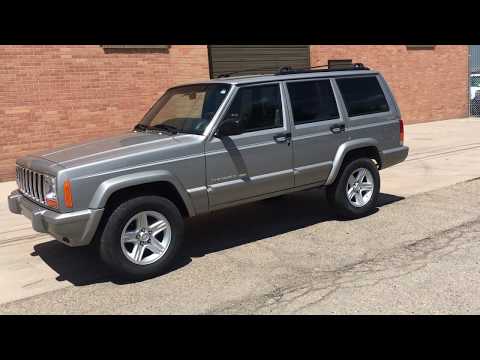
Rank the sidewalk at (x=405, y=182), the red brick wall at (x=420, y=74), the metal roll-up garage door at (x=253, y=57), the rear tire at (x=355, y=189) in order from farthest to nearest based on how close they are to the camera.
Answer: the red brick wall at (x=420, y=74), the metal roll-up garage door at (x=253, y=57), the rear tire at (x=355, y=189), the sidewalk at (x=405, y=182)

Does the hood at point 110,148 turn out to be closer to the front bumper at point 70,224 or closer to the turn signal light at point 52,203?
the turn signal light at point 52,203

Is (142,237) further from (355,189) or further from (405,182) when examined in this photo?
(405,182)

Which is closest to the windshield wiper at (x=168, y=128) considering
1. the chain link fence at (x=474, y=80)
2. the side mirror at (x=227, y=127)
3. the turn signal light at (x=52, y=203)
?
the side mirror at (x=227, y=127)

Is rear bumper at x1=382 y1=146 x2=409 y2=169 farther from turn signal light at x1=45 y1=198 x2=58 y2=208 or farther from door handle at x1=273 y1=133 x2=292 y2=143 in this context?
turn signal light at x1=45 y1=198 x2=58 y2=208

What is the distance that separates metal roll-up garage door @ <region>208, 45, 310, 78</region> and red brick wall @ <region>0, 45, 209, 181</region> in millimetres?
1025

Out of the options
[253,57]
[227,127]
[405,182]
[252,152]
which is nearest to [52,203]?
[227,127]

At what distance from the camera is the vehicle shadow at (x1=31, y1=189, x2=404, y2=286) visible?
5074 mm

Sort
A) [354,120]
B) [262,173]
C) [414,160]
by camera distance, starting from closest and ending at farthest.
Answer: [262,173]
[354,120]
[414,160]

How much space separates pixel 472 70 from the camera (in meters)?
21.9

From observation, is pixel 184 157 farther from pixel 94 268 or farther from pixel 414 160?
pixel 414 160

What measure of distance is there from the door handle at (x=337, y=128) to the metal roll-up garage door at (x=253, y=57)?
19.9ft

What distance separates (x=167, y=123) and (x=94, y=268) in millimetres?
1764

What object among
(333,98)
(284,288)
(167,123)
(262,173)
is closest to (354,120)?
(333,98)

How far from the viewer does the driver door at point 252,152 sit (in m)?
5.16
